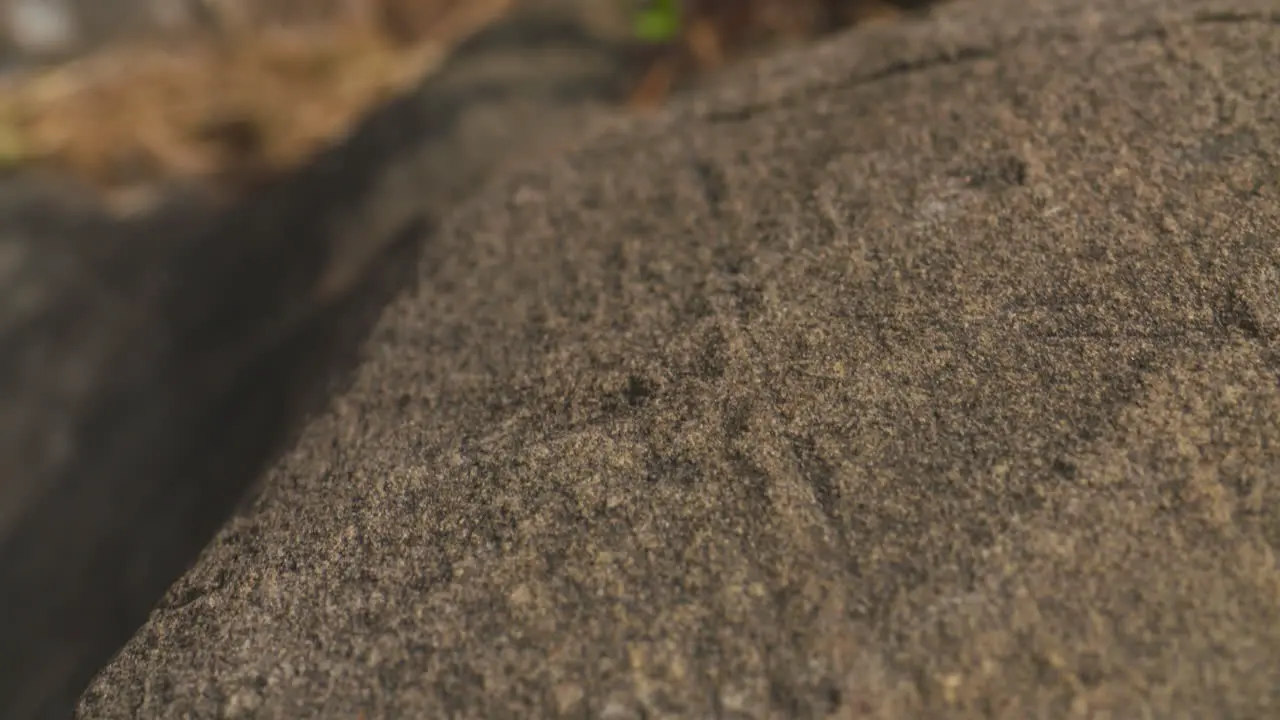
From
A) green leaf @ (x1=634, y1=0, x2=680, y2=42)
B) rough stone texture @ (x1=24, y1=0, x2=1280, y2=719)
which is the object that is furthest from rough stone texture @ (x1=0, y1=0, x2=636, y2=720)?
rough stone texture @ (x1=24, y1=0, x2=1280, y2=719)

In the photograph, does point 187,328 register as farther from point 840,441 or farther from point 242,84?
point 840,441

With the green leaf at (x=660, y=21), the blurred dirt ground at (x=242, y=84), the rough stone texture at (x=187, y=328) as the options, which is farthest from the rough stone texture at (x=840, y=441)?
the blurred dirt ground at (x=242, y=84)

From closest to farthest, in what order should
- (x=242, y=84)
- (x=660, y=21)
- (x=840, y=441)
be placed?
(x=840, y=441), (x=660, y=21), (x=242, y=84)

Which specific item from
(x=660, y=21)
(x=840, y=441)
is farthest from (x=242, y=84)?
(x=840, y=441)

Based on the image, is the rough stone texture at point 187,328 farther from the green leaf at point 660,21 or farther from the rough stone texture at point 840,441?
the rough stone texture at point 840,441

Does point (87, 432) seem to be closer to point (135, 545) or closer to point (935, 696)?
point (135, 545)

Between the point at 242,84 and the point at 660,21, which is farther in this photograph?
the point at 242,84

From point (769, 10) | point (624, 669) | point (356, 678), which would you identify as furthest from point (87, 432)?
point (769, 10)

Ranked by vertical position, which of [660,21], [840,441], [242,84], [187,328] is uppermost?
[660,21]
